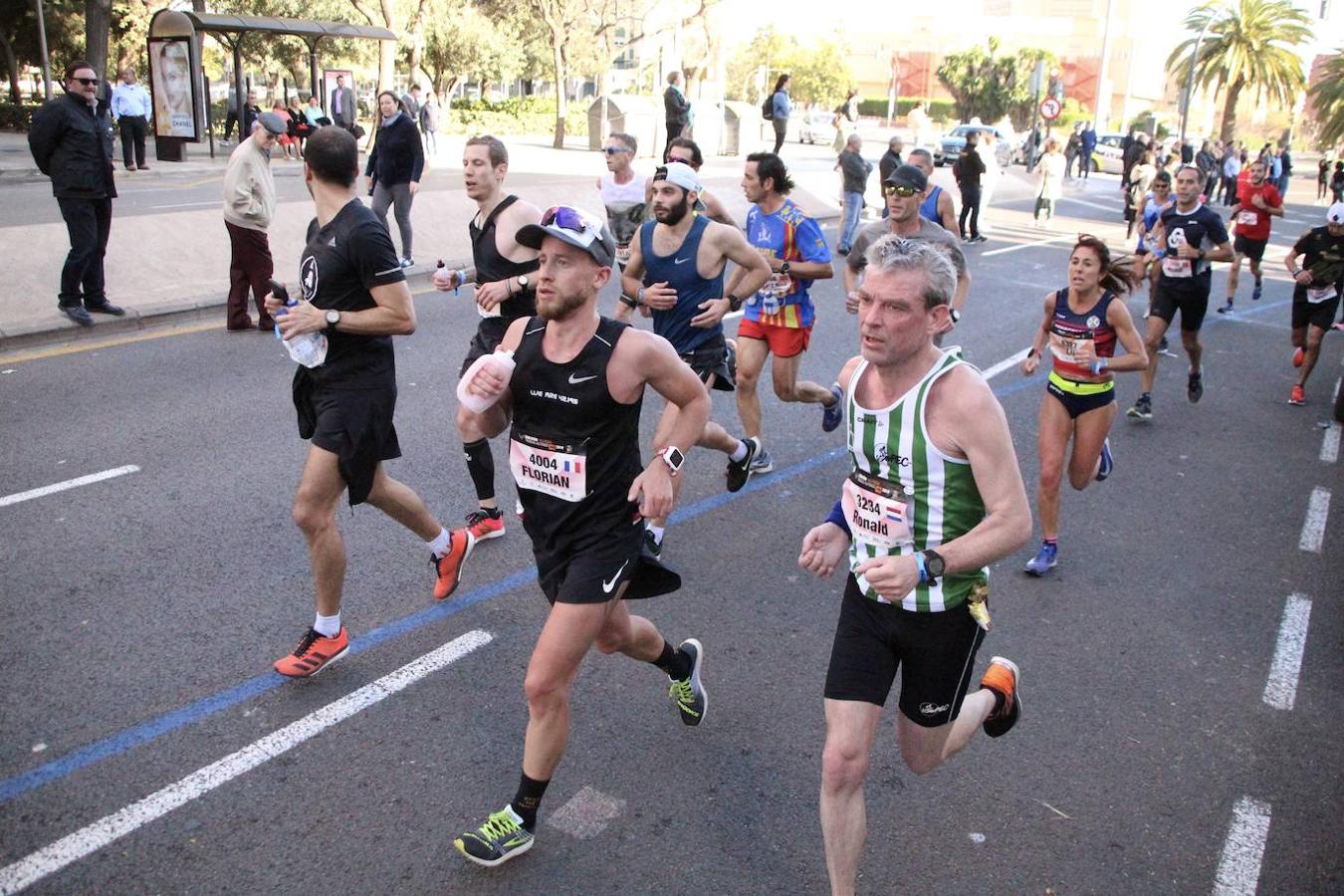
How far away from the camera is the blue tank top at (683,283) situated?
5.94 m

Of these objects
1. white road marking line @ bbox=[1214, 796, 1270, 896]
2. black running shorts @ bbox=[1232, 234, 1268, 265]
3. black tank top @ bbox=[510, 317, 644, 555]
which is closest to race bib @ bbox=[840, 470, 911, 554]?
black tank top @ bbox=[510, 317, 644, 555]

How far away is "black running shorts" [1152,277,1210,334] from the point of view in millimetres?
8625

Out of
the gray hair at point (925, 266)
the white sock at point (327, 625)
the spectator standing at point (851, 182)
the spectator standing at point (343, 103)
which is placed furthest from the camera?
the spectator standing at point (343, 103)

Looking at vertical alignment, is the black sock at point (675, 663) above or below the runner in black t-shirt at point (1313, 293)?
below

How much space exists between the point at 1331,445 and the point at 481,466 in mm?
6778

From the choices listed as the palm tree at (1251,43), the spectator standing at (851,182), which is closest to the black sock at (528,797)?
the spectator standing at (851,182)

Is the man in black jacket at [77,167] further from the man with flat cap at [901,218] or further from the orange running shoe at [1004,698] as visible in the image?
the orange running shoe at [1004,698]

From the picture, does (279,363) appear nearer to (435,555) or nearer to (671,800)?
(435,555)

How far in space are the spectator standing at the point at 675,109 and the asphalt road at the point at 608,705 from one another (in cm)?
1263

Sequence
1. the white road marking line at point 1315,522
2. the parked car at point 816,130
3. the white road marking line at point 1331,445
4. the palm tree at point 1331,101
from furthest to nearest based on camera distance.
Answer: the parked car at point 816,130
the palm tree at point 1331,101
the white road marking line at point 1331,445
the white road marking line at point 1315,522

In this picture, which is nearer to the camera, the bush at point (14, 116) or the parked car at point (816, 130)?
the bush at point (14, 116)

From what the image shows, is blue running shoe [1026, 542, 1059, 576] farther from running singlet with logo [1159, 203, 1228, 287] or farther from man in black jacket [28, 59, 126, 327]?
man in black jacket [28, 59, 126, 327]

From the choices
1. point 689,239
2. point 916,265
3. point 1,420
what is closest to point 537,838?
point 916,265

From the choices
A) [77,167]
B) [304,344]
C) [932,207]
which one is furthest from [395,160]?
[304,344]
